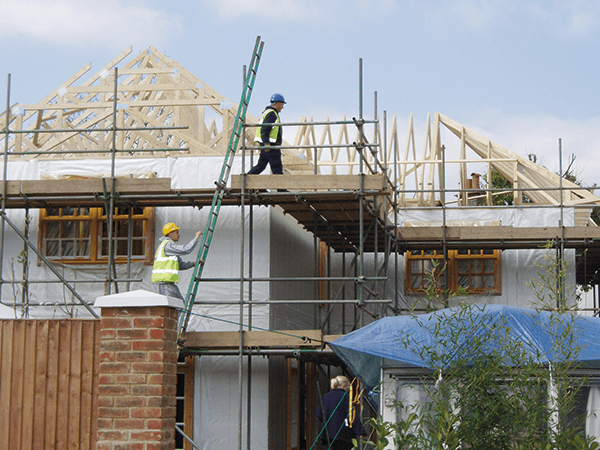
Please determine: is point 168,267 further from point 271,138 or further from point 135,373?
point 135,373

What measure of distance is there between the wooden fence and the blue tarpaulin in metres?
2.74

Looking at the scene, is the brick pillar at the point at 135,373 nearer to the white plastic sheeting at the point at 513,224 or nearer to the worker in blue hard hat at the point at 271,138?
the worker in blue hard hat at the point at 271,138

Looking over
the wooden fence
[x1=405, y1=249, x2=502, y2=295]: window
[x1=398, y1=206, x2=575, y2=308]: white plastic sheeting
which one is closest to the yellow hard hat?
the wooden fence

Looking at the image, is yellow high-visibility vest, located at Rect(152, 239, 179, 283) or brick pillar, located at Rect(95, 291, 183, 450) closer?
brick pillar, located at Rect(95, 291, 183, 450)

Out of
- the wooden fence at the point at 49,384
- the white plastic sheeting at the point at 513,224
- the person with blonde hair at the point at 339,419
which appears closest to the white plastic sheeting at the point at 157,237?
the person with blonde hair at the point at 339,419

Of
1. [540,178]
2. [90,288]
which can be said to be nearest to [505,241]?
[540,178]

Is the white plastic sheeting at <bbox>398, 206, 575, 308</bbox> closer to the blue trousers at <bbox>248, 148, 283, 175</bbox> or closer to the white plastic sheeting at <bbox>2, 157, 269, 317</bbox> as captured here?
the white plastic sheeting at <bbox>2, 157, 269, 317</bbox>

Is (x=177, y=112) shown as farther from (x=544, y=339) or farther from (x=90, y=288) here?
(x=544, y=339)

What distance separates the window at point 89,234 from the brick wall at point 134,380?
7.83 metres

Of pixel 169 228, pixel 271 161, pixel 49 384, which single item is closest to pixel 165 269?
pixel 169 228

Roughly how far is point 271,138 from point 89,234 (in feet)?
13.2

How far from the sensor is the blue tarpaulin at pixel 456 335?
7289 millimetres

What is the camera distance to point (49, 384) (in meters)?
7.36

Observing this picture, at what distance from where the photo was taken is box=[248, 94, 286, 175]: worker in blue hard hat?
13.2 metres
